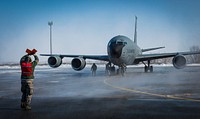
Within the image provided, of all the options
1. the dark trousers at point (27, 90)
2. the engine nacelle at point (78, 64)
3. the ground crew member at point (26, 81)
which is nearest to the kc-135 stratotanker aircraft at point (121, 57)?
the engine nacelle at point (78, 64)

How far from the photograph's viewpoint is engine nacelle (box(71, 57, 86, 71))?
25969 millimetres

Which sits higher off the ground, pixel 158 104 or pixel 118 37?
pixel 118 37

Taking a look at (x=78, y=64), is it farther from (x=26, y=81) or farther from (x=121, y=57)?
(x=26, y=81)

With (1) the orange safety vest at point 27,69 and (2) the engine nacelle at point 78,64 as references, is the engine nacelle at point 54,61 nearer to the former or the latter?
(2) the engine nacelle at point 78,64

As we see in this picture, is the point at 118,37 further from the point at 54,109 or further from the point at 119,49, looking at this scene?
the point at 54,109

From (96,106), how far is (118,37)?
1794 centimetres

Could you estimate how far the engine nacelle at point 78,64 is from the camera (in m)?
26.0

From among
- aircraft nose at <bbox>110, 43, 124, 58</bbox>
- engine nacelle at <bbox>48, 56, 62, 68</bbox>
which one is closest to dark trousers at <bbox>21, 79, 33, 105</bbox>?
aircraft nose at <bbox>110, 43, 124, 58</bbox>

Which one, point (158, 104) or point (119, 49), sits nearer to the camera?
point (158, 104)

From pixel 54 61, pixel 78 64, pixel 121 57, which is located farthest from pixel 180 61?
pixel 54 61

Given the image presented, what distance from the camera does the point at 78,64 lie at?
86.6 ft

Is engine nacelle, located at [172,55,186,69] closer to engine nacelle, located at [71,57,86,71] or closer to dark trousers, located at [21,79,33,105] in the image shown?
engine nacelle, located at [71,57,86,71]

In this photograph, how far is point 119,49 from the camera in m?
23.9

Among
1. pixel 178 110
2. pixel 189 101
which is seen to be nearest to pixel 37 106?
pixel 178 110
